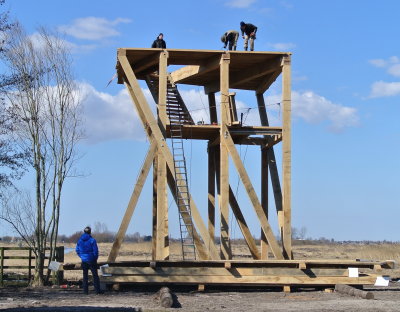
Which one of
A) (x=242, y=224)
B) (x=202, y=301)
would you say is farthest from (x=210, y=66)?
(x=202, y=301)

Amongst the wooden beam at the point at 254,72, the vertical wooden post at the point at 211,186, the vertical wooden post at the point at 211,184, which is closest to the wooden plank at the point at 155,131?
the vertical wooden post at the point at 211,184

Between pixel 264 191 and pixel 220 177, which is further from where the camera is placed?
pixel 264 191

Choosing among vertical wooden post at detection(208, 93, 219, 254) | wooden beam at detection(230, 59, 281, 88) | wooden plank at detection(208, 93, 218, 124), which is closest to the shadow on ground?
wooden beam at detection(230, 59, 281, 88)

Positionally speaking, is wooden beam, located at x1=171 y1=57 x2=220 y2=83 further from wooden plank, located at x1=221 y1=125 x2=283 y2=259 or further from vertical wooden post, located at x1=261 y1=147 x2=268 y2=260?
vertical wooden post, located at x1=261 y1=147 x2=268 y2=260

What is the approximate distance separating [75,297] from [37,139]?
8.81 m

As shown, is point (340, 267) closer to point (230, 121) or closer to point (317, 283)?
point (317, 283)

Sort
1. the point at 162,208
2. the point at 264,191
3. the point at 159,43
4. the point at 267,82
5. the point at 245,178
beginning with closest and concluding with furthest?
the point at 162,208 → the point at 245,178 → the point at 159,43 → the point at 267,82 → the point at 264,191

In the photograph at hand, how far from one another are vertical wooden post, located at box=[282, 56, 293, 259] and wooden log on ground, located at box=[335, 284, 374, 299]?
7.53 ft

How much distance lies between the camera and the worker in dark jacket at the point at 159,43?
2506 cm

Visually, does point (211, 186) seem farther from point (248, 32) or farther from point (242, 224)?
point (248, 32)

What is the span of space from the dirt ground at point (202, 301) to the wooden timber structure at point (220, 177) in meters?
0.62

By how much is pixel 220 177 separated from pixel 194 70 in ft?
15.3

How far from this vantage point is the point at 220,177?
24.1 meters

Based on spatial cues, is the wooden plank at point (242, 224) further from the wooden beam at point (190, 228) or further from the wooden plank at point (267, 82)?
the wooden plank at point (267, 82)
